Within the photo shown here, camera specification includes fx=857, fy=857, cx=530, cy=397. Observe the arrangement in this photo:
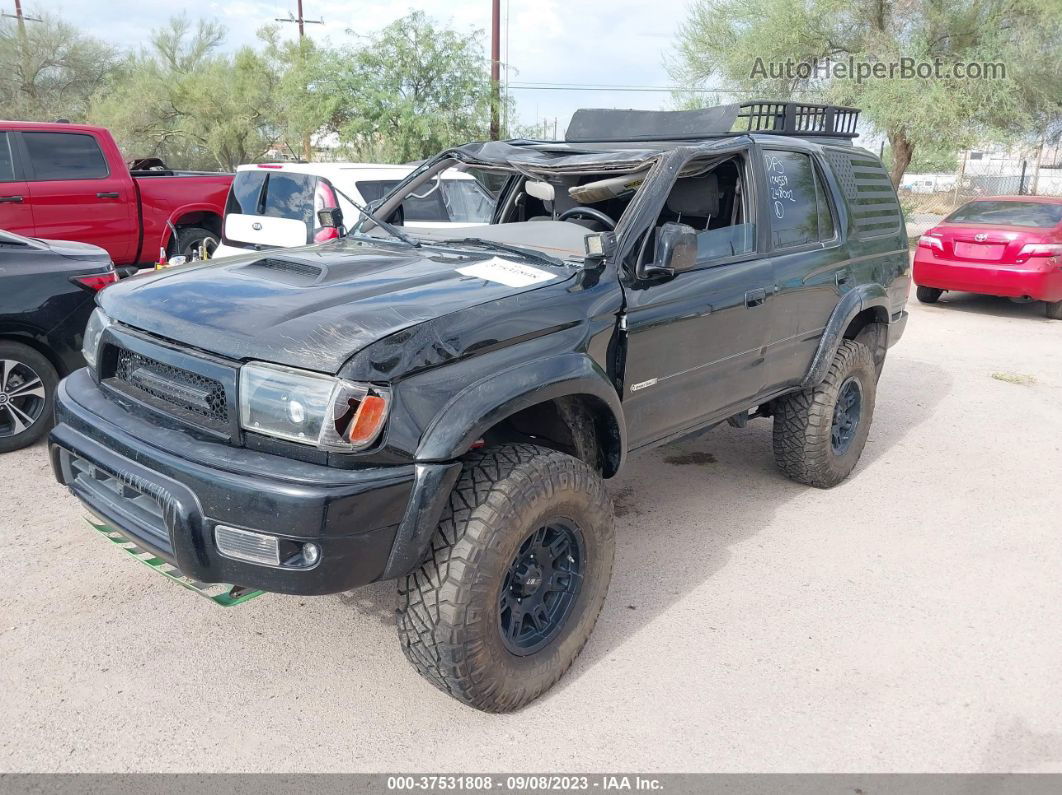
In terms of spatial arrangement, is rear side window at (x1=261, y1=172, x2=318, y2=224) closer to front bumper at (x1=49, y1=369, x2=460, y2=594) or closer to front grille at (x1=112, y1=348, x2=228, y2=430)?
front grille at (x1=112, y1=348, x2=228, y2=430)

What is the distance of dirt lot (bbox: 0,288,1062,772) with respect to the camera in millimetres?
2748

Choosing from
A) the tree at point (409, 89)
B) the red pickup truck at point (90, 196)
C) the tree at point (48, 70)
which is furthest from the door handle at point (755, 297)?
the tree at point (48, 70)

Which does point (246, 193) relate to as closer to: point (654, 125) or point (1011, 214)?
point (654, 125)

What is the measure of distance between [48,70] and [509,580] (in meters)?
33.8

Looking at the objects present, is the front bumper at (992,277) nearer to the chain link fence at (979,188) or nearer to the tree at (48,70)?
the chain link fence at (979,188)

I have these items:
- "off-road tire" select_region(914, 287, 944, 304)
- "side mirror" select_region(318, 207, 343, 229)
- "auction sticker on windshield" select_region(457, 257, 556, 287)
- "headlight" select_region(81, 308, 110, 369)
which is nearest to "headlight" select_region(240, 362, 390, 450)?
"auction sticker on windshield" select_region(457, 257, 556, 287)

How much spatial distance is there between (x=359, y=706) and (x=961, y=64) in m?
17.6

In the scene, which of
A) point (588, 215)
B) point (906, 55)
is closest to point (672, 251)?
point (588, 215)

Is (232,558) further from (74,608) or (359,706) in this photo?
(74,608)

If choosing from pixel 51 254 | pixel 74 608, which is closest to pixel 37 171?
pixel 51 254

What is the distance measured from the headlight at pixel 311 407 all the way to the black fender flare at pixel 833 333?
290 centimetres

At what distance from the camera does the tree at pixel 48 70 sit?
28.0m

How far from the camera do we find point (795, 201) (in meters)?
4.48

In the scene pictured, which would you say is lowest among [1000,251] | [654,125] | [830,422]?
[830,422]
